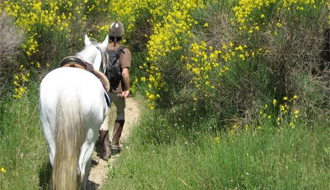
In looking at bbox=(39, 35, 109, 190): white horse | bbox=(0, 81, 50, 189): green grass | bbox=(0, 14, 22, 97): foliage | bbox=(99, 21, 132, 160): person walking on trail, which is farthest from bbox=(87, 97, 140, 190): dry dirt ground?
bbox=(0, 14, 22, 97): foliage

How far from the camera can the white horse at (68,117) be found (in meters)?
4.63

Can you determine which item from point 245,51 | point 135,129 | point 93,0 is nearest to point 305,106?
point 245,51

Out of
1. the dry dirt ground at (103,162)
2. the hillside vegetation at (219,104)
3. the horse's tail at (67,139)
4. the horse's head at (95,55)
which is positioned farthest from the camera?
the dry dirt ground at (103,162)

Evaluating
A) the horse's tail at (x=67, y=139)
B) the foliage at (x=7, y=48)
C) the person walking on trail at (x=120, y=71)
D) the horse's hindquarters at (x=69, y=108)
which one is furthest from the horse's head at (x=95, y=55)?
the foliage at (x=7, y=48)

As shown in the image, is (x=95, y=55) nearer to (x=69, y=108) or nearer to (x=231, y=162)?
(x=69, y=108)

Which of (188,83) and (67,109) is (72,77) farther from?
(188,83)

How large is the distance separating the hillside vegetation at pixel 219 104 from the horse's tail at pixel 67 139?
0.90 metres

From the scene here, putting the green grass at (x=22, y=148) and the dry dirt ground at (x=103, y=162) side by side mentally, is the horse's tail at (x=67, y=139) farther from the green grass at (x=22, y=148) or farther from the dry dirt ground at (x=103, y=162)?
the dry dirt ground at (x=103, y=162)

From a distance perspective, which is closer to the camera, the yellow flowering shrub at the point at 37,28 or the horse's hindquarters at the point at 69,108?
the horse's hindquarters at the point at 69,108

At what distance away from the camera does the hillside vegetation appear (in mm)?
5074

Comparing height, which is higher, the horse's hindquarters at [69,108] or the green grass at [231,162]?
the horse's hindquarters at [69,108]

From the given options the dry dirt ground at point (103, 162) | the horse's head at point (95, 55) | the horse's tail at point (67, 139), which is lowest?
the dry dirt ground at point (103, 162)

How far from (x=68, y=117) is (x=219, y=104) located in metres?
2.53

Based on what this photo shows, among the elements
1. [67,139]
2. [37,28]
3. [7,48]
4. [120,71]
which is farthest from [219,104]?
[37,28]
